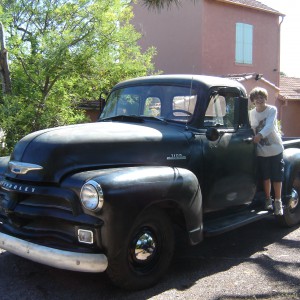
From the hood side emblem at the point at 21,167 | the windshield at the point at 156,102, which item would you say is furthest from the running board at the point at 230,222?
the hood side emblem at the point at 21,167

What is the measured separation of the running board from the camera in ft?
15.7

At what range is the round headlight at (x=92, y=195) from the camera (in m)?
3.71

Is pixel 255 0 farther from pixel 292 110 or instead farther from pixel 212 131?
pixel 212 131

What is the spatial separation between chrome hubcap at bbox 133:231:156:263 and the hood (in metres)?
0.72

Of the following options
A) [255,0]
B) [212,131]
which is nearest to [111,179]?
[212,131]

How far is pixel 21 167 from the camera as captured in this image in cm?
421

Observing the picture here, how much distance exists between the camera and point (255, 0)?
69.1 feet

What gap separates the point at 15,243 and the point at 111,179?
1.06 meters

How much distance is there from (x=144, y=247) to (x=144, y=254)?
0.07 metres

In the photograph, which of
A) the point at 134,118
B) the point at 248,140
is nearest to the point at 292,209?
the point at 248,140

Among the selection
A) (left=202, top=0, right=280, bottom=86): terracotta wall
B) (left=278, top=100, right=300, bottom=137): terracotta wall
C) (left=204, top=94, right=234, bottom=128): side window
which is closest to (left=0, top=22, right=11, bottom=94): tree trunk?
(left=204, top=94, right=234, bottom=128): side window

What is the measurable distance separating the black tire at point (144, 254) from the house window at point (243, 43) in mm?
16307

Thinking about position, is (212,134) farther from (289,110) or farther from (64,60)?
(289,110)

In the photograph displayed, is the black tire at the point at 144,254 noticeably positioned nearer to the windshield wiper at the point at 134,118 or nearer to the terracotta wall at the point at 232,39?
the windshield wiper at the point at 134,118
